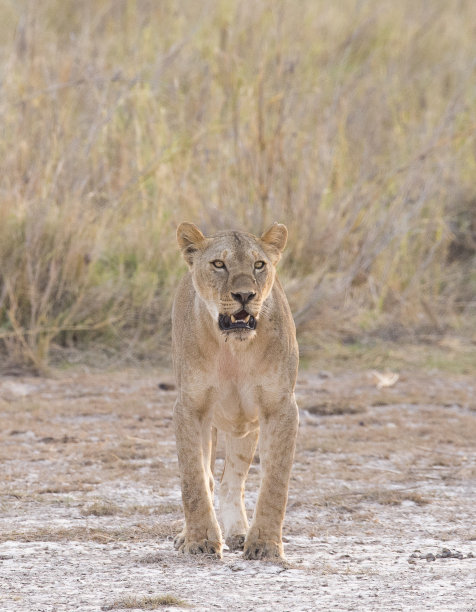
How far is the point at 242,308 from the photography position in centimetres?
381

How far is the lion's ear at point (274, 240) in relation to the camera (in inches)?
165

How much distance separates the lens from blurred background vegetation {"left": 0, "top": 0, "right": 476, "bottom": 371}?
26.7ft

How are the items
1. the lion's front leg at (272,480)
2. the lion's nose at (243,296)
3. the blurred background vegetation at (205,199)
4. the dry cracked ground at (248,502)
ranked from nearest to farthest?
the dry cracked ground at (248,502) → the lion's nose at (243,296) → the lion's front leg at (272,480) → the blurred background vegetation at (205,199)

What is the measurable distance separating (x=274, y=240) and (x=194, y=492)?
955 millimetres

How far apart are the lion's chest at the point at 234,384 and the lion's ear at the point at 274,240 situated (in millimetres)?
414

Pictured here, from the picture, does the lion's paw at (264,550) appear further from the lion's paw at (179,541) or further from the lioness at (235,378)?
the lion's paw at (179,541)

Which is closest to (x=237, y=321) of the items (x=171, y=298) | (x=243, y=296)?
(x=243, y=296)

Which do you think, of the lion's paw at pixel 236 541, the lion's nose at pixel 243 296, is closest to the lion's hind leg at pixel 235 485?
the lion's paw at pixel 236 541

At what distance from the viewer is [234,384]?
401cm

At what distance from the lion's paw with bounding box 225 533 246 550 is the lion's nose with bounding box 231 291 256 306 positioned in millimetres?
927

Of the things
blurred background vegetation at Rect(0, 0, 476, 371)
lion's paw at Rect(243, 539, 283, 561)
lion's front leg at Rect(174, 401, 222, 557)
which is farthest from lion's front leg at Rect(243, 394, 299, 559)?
blurred background vegetation at Rect(0, 0, 476, 371)

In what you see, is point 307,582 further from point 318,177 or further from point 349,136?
point 349,136

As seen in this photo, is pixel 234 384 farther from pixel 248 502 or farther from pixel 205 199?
pixel 205 199

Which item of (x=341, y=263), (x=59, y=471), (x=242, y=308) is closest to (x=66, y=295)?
(x=341, y=263)
